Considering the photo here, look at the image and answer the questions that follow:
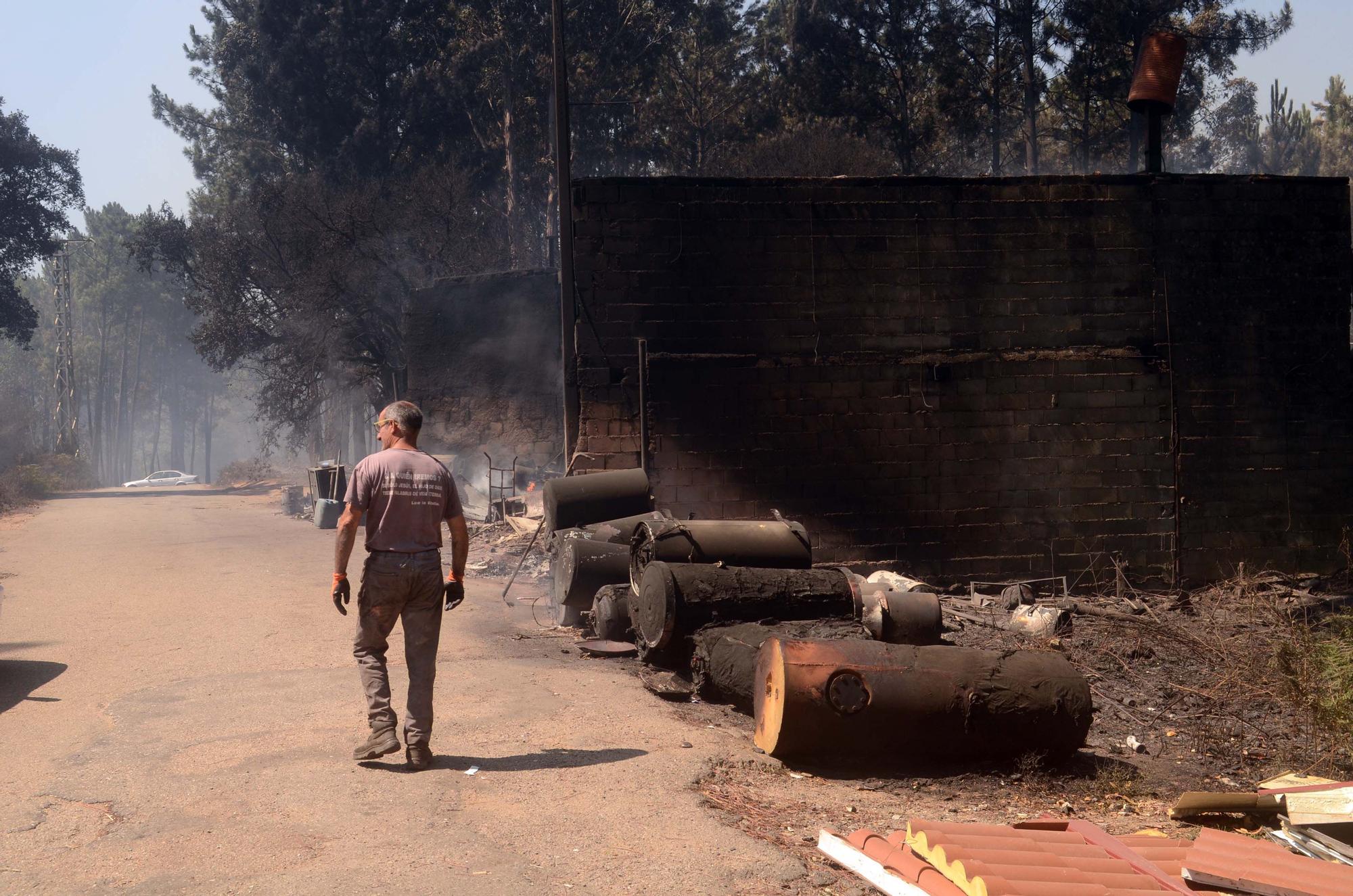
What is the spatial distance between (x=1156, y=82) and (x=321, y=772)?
12.3m

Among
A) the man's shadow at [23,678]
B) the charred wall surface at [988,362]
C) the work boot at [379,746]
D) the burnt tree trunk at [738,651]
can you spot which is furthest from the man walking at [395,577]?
the charred wall surface at [988,362]

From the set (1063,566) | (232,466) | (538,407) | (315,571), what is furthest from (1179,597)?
(232,466)

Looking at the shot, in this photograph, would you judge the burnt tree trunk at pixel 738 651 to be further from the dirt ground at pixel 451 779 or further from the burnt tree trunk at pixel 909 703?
the burnt tree trunk at pixel 909 703

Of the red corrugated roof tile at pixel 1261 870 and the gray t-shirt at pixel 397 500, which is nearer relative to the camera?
the red corrugated roof tile at pixel 1261 870

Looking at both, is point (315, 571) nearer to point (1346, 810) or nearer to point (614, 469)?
point (614, 469)

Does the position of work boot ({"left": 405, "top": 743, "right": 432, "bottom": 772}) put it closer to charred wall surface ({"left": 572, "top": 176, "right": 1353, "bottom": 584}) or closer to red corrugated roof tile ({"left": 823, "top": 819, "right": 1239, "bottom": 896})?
red corrugated roof tile ({"left": 823, "top": 819, "right": 1239, "bottom": 896})

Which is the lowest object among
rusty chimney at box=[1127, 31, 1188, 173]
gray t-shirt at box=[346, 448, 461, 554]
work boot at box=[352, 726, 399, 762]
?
work boot at box=[352, 726, 399, 762]

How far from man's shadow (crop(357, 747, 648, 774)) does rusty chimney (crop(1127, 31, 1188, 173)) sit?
1055cm

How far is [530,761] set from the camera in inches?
219

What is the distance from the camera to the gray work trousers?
549 cm

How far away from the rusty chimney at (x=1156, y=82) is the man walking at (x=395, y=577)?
10.6m

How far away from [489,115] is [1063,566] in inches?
1125

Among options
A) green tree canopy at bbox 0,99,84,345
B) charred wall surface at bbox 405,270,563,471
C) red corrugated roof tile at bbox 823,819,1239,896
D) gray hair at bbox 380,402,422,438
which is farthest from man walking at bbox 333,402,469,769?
green tree canopy at bbox 0,99,84,345

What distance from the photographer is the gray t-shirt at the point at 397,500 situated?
5.55 m
